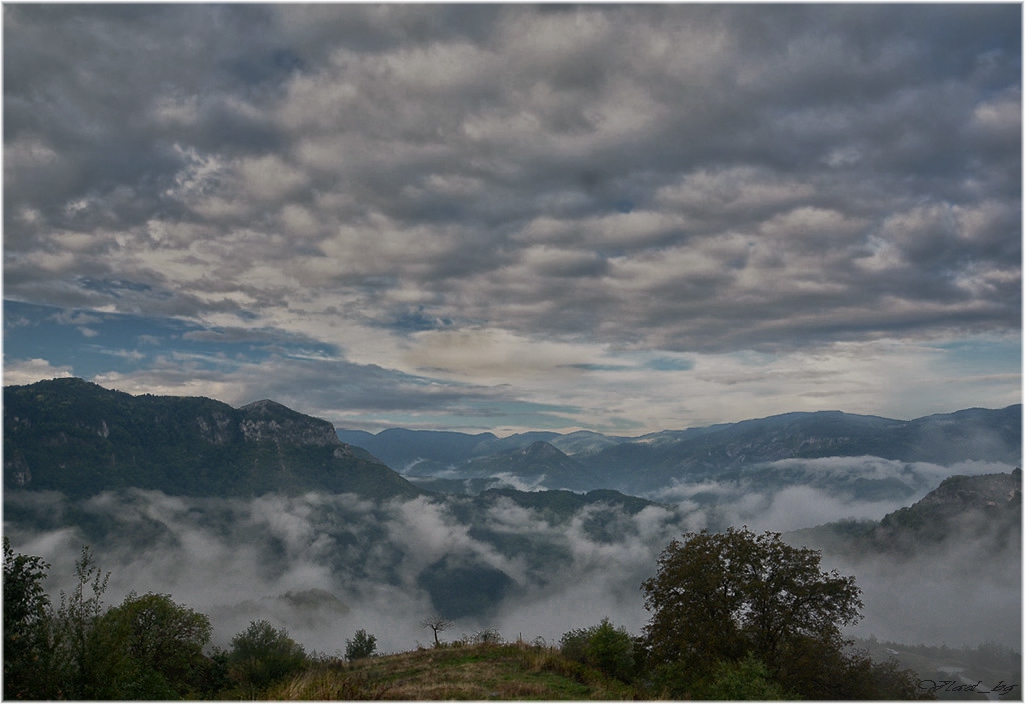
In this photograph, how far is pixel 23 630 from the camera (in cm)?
2428

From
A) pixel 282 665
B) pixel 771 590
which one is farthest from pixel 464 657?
pixel 771 590

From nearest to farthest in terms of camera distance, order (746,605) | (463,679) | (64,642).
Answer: (64,642), (463,679), (746,605)

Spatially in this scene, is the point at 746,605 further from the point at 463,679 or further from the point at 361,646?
the point at 361,646

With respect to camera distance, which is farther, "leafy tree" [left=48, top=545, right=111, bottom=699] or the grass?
the grass

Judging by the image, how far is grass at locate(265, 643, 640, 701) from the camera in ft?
94.1

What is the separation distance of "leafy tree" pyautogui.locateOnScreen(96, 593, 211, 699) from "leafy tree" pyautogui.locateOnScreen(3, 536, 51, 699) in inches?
115

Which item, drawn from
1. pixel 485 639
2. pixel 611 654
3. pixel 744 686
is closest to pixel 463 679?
pixel 611 654

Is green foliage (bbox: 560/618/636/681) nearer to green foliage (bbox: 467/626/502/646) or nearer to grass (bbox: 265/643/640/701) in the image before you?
grass (bbox: 265/643/640/701)

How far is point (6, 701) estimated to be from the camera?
22.2m

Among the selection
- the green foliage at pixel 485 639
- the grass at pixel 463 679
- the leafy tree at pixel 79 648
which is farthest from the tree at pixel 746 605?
the leafy tree at pixel 79 648

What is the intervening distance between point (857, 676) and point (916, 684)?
6168 millimetres

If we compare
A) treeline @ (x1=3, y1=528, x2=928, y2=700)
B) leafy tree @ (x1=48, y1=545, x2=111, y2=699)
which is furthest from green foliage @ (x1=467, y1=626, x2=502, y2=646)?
leafy tree @ (x1=48, y1=545, x2=111, y2=699)

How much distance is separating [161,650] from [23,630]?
26938 mm

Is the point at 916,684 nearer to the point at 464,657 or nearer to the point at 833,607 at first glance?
the point at 833,607
